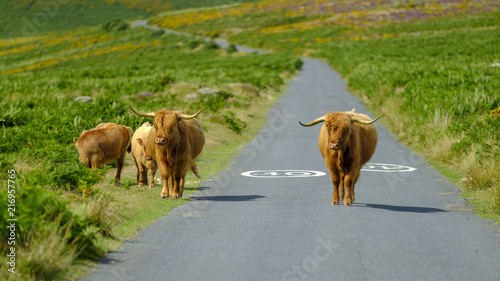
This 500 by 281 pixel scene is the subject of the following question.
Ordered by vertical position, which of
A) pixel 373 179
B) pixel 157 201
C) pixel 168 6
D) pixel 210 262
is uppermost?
pixel 210 262

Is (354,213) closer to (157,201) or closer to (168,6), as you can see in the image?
(157,201)

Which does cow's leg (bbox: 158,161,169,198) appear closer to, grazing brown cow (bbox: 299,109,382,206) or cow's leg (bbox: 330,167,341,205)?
grazing brown cow (bbox: 299,109,382,206)

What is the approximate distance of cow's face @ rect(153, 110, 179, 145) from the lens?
11.5 metres

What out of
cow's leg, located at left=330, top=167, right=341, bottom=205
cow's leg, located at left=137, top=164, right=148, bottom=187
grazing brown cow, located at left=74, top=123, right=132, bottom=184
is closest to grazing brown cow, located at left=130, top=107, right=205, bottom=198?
grazing brown cow, located at left=74, top=123, right=132, bottom=184

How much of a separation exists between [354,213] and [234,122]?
622 inches

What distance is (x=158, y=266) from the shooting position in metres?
7.66

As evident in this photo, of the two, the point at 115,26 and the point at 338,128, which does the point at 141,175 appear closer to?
the point at 338,128

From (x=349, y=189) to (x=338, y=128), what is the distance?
143cm

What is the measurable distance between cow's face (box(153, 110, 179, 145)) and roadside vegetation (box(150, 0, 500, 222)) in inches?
229

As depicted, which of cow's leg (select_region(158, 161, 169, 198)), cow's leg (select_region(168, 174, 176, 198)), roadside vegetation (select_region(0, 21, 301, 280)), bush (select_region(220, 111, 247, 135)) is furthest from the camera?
bush (select_region(220, 111, 247, 135))

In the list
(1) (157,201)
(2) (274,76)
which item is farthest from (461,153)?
(2) (274,76)

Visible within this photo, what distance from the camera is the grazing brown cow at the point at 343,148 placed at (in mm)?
10930

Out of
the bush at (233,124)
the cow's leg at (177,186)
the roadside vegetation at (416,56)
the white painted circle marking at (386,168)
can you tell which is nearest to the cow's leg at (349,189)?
the roadside vegetation at (416,56)

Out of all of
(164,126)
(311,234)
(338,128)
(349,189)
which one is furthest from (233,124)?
(311,234)
